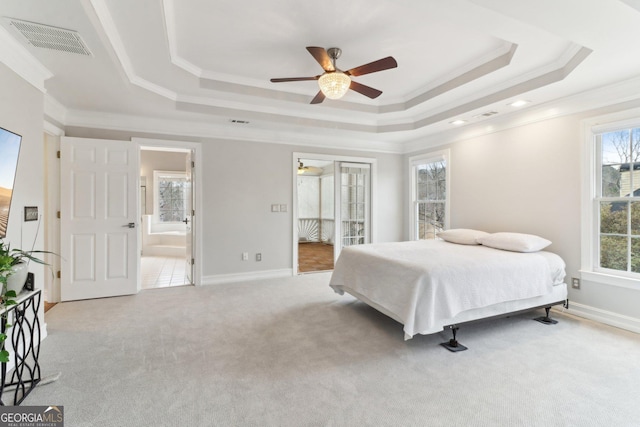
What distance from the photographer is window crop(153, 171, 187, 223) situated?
7883 mm

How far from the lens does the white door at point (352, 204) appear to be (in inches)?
221

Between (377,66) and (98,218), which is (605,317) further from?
(98,218)

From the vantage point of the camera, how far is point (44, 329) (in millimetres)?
2775

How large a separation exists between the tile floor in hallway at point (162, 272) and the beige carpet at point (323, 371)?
51.5 inches

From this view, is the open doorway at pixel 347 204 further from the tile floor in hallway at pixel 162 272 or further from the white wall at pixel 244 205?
the tile floor in hallway at pixel 162 272

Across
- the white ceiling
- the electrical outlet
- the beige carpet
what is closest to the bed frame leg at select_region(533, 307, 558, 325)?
the beige carpet

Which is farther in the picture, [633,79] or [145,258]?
[145,258]

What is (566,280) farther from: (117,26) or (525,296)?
(117,26)

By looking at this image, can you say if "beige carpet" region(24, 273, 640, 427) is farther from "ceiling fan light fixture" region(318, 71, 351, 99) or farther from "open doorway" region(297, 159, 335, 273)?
"open doorway" region(297, 159, 335, 273)

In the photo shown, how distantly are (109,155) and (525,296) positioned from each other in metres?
5.00

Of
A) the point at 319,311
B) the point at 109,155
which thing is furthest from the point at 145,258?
the point at 319,311

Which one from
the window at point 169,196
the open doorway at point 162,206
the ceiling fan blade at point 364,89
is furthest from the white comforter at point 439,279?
the window at point 169,196

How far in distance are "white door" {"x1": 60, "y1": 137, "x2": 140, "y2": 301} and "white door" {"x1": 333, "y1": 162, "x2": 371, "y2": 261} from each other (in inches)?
124

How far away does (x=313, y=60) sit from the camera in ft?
10.5
